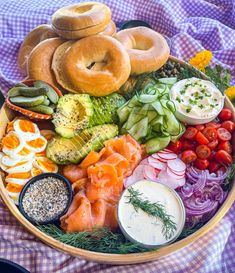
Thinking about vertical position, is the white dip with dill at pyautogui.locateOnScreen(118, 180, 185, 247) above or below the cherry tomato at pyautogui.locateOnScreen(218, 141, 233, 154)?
below

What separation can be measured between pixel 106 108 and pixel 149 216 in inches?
28.0

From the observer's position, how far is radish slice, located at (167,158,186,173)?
201cm

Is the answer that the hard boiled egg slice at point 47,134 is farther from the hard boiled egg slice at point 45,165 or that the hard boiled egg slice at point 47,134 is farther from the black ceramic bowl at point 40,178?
the black ceramic bowl at point 40,178

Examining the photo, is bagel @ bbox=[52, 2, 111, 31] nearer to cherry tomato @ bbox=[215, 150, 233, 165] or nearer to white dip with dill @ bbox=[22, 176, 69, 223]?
white dip with dill @ bbox=[22, 176, 69, 223]

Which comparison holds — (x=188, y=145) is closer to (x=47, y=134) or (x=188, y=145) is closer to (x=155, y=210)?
(x=155, y=210)

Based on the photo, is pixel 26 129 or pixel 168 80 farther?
pixel 168 80

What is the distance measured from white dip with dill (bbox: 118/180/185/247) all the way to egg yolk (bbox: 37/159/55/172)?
0.43 metres

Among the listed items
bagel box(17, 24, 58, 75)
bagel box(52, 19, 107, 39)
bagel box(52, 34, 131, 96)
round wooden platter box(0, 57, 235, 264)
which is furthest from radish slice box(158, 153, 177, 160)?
bagel box(17, 24, 58, 75)

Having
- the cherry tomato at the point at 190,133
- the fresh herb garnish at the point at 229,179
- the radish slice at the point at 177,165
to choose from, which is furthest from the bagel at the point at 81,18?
the fresh herb garnish at the point at 229,179

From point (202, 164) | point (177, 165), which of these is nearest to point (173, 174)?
point (177, 165)

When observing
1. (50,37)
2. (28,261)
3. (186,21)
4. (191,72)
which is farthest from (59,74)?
(186,21)

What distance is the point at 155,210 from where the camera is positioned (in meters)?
1.79

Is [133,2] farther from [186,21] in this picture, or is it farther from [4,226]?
[4,226]

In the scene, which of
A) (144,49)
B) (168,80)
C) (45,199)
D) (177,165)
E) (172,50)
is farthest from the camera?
(172,50)
